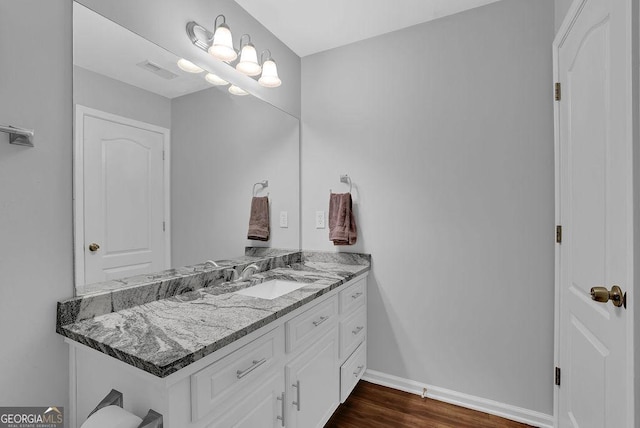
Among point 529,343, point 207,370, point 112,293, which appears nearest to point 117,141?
point 112,293

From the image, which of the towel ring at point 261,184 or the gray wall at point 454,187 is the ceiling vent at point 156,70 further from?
the gray wall at point 454,187

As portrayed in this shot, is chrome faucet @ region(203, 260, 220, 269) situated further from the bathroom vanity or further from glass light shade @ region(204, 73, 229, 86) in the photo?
glass light shade @ region(204, 73, 229, 86)

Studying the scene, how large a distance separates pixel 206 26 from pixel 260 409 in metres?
1.91

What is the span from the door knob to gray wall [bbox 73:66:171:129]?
1864 mm

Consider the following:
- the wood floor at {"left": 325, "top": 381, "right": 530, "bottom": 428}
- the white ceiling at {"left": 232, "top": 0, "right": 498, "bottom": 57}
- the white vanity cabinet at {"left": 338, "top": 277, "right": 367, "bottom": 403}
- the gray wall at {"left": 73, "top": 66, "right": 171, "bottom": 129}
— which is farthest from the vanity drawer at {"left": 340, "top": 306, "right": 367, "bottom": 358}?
the white ceiling at {"left": 232, "top": 0, "right": 498, "bottom": 57}

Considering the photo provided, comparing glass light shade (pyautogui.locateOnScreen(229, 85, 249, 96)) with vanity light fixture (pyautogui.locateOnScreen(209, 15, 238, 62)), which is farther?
glass light shade (pyautogui.locateOnScreen(229, 85, 249, 96))

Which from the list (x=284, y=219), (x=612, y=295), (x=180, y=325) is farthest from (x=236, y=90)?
(x=612, y=295)

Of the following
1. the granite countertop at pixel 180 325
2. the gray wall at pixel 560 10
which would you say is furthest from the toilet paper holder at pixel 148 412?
the gray wall at pixel 560 10

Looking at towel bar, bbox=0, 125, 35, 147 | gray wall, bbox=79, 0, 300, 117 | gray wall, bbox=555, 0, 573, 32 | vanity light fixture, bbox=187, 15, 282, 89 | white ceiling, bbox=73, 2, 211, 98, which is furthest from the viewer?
vanity light fixture, bbox=187, 15, 282, 89

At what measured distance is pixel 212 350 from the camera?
0.93m

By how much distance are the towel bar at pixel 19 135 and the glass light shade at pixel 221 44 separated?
0.94 meters

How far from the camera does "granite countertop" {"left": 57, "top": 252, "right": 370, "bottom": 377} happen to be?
0.87m

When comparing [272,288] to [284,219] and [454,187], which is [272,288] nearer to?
[284,219]

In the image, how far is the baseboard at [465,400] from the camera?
1.79 metres
